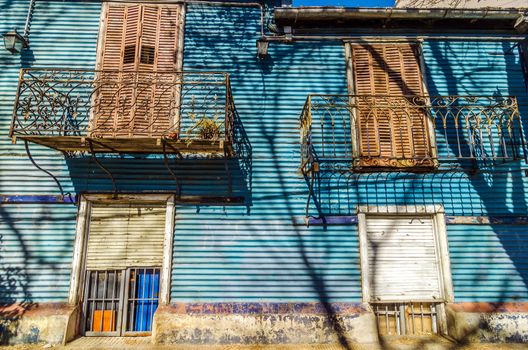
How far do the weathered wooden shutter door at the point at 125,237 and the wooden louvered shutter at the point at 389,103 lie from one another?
4.40m

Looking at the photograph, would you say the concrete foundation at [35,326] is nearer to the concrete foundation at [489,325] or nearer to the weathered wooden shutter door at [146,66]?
the weathered wooden shutter door at [146,66]

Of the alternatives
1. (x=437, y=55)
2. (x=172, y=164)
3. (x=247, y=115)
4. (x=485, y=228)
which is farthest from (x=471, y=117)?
(x=172, y=164)

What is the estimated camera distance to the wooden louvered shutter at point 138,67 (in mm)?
7199

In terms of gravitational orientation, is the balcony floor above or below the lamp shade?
below

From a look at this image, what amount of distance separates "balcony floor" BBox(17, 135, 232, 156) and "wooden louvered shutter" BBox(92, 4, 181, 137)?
331 mm

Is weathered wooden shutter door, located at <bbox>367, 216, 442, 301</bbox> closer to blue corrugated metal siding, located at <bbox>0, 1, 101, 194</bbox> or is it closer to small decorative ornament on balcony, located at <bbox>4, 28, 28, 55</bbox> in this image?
blue corrugated metal siding, located at <bbox>0, 1, 101, 194</bbox>

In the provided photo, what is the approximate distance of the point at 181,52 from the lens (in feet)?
25.8

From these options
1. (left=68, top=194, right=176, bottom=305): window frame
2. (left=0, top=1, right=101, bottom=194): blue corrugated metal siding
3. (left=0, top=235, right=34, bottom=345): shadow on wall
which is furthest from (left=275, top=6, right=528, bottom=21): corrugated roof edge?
(left=0, top=235, right=34, bottom=345): shadow on wall

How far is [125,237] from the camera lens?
23.3ft

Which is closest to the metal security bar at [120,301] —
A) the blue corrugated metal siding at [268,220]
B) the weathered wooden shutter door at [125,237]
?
the weathered wooden shutter door at [125,237]

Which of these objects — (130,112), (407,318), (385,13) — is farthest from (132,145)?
(407,318)

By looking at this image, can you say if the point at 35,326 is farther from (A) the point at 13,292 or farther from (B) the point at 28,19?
(B) the point at 28,19

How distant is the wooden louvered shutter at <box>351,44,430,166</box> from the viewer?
7441 mm

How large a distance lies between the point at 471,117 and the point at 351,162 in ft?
9.11
